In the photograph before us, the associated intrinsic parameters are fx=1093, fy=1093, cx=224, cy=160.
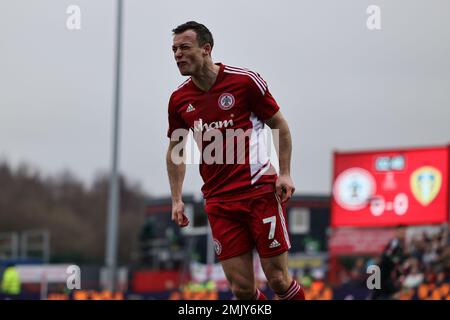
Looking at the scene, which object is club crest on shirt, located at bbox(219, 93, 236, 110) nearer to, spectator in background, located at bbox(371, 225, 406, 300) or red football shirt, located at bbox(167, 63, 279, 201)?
red football shirt, located at bbox(167, 63, 279, 201)

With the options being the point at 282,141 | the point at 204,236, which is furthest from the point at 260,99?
the point at 204,236

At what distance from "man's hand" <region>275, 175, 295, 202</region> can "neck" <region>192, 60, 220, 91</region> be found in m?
0.99

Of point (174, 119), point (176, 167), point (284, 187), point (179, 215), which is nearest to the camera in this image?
point (284, 187)

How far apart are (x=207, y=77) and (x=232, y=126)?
47cm

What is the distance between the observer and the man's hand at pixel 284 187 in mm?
9031

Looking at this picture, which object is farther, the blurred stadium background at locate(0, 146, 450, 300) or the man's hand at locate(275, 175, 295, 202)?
the blurred stadium background at locate(0, 146, 450, 300)

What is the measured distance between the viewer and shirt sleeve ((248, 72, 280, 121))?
9156mm

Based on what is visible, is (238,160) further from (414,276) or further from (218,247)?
(414,276)

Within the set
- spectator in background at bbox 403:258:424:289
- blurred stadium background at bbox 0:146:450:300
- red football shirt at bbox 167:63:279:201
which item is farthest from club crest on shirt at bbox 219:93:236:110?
spectator in background at bbox 403:258:424:289

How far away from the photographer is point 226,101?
30.0 feet

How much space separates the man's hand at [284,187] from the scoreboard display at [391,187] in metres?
22.3

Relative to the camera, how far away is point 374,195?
32312 millimetres
